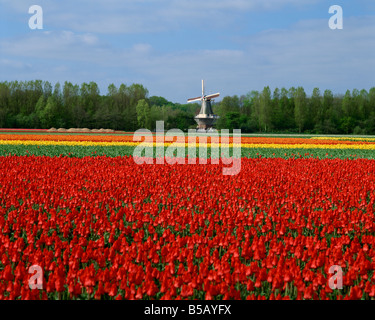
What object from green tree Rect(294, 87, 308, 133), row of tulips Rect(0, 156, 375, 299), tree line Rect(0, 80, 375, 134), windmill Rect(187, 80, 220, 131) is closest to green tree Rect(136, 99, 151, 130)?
tree line Rect(0, 80, 375, 134)

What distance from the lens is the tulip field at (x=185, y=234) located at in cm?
403

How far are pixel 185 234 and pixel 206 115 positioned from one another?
65997 millimetres

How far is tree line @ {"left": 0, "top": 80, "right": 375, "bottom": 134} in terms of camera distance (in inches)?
2739

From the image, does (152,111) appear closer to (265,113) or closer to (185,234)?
(265,113)

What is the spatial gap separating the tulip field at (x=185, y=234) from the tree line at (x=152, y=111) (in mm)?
58502

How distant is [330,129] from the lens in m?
68.7

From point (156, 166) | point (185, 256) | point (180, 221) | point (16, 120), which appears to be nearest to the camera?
point (185, 256)

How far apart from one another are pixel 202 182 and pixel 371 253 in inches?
222

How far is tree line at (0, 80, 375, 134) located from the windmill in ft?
6.37

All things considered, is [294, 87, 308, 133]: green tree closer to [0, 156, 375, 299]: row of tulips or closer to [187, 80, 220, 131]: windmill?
[187, 80, 220, 131]: windmill

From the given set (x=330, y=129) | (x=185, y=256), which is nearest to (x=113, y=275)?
(x=185, y=256)

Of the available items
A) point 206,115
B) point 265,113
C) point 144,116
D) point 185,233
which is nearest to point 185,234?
point 185,233

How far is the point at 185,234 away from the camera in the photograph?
6.54m
